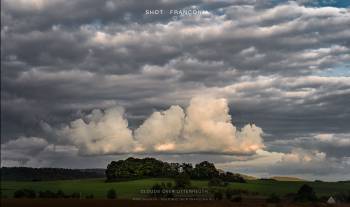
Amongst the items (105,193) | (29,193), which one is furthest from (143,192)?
(29,193)

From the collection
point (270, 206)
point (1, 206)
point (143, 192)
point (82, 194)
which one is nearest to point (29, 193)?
point (82, 194)

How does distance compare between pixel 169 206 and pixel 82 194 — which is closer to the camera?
pixel 169 206

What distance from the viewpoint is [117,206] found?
4616 inches

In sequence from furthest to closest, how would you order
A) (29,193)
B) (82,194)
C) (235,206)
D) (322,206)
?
(82,194)
(29,193)
(322,206)
(235,206)

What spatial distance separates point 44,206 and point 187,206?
3025 cm

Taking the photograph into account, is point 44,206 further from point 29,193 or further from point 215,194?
point 215,194

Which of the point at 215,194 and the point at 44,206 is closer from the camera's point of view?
the point at 44,206

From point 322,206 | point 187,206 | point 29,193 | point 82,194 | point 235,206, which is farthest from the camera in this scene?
point 82,194

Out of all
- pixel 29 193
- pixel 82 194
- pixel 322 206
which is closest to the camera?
pixel 322 206

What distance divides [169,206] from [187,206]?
20.0ft

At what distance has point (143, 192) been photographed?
19912cm

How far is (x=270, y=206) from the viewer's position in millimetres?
124875

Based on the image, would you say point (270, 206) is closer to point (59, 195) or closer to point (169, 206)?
point (169, 206)

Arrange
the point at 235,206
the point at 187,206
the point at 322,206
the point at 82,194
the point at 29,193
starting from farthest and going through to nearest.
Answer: the point at 82,194 < the point at 29,193 < the point at 322,206 < the point at 235,206 < the point at 187,206
